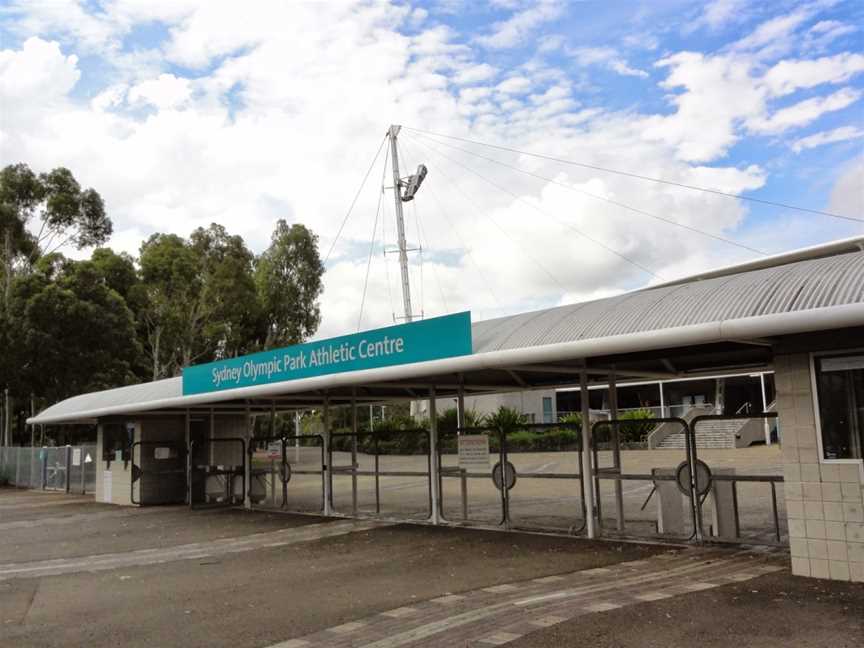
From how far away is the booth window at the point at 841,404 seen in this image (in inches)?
297

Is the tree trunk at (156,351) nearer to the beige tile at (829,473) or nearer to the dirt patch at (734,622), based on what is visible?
the dirt patch at (734,622)

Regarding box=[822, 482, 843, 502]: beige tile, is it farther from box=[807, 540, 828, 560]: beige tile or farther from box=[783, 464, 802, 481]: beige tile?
box=[807, 540, 828, 560]: beige tile

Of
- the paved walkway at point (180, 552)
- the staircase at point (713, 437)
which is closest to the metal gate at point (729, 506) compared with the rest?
the paved walkway at point (180, 552)

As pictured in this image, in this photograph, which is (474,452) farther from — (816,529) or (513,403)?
(513,403)

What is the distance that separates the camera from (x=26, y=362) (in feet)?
101

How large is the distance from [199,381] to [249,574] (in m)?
8.21

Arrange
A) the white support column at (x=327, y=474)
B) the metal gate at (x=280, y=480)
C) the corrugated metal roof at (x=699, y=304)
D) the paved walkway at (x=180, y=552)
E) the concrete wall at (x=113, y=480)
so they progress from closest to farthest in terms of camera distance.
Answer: the corrugated metal roof at (x=699, y=304)
the paved walkway at (x=180, y=552)
the white support column at (x=327, y=474)
the metal gate at (x=280, y=480)
the concrete wall at (x=113, y=480)

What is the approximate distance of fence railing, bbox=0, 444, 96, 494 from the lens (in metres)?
25.6

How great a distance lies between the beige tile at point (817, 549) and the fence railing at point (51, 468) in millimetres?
22791

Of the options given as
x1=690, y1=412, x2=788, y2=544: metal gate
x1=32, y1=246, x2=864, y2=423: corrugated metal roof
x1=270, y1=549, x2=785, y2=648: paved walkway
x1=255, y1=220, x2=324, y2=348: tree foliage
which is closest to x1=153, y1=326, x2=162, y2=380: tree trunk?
x1=255, y1=220, x2=324, y2=348: tree foliage

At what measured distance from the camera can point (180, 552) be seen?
11.8m

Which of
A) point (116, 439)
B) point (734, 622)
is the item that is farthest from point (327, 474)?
point (734, 622)

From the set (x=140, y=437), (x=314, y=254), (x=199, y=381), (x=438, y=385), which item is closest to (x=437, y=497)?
(x=438, y=385)

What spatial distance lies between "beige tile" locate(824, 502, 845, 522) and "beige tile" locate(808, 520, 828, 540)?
0.10 metres
